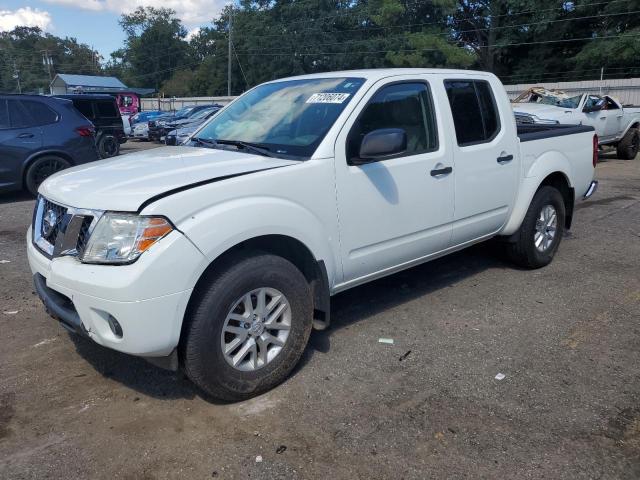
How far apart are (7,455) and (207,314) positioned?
118 cm

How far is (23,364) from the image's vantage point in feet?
12.1

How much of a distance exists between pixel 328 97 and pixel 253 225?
128 cm

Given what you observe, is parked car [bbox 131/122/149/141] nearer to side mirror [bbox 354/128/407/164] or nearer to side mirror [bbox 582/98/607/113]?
side mirror [bbox 582/98/607/113]

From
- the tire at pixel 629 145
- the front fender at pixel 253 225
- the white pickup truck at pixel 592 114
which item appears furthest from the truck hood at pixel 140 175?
the tire at pixel 629 145

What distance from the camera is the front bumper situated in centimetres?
274

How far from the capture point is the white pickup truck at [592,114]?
43.7 feet

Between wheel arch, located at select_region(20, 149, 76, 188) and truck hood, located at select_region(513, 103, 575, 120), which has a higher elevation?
truck hood, located at select_region(513, 103, 575, 120)

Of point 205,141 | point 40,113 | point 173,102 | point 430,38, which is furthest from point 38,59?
point 205,141

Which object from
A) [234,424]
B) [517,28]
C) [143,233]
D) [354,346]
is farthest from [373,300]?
[517,28]

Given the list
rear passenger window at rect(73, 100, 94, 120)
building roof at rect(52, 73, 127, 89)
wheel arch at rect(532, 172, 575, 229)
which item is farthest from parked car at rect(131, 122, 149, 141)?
building roof at rect(52, 73, 127, 89)

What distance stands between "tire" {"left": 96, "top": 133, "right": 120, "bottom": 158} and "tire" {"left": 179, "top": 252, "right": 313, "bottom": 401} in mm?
13561

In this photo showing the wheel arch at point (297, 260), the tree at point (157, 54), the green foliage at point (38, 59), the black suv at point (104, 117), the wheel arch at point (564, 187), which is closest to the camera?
Result: the wheel arch at point (297, 260)

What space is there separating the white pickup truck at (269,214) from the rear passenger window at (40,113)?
6.36 m

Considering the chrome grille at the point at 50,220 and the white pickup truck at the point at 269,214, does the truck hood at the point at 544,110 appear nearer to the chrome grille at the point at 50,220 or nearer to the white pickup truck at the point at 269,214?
the white pickup truck at the point at 269,214
